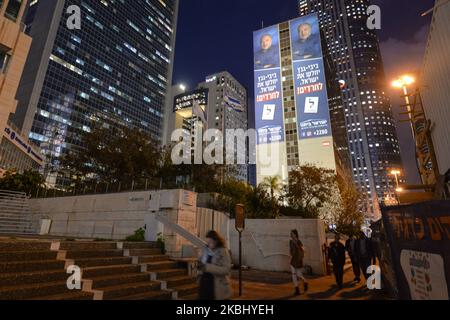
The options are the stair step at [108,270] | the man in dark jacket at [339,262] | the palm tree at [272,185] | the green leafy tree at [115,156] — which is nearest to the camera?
the stair step at [108,270]

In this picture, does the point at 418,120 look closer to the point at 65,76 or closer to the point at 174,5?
the point at 65,76

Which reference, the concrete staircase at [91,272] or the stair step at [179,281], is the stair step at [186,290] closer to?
the concrete staircase at [91,272]

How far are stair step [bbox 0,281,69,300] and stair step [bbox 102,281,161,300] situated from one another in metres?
0.84

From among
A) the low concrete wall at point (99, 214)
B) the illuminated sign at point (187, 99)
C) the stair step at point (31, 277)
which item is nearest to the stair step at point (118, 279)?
the stair step at point (31, 277)

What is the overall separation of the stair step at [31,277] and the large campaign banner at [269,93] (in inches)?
2153

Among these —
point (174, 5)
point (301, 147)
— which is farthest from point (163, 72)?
point (301, 147)

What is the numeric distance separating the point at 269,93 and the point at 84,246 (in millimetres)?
57423

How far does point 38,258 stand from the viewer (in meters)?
5.76

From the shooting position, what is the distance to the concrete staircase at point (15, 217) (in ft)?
48.8

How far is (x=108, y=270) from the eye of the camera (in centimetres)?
632

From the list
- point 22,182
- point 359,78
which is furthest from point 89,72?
point 359,78

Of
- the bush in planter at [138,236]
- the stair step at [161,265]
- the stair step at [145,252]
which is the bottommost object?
the stair step at [161,265]

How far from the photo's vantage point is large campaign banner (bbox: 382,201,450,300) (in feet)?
9.30

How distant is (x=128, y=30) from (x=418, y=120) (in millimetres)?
127313
